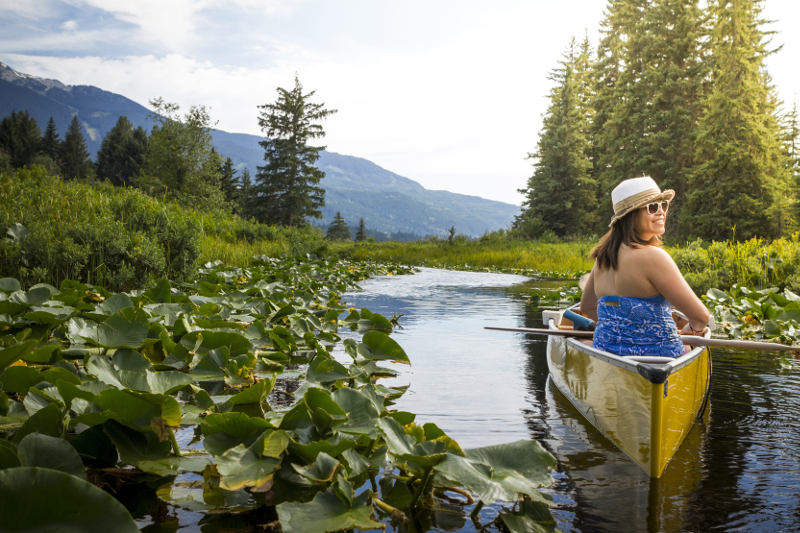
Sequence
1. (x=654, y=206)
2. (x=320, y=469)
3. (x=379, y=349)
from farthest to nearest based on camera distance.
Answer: (x=379, y=349) < (x=654, y=206) < (x=320, y=469)

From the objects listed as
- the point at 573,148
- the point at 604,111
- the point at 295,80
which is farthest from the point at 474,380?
the point at 295,80

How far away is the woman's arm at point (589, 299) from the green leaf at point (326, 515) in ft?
8.94

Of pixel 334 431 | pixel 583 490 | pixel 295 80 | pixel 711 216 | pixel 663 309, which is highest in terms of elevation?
pixel 295 80

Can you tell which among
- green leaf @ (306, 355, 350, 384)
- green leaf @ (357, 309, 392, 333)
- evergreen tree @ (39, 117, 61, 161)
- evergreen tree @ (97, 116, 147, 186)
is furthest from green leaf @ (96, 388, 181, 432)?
evergreen tree @ (39, 117, 61, 161)

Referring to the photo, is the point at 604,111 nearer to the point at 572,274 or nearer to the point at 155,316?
the point at 572,274

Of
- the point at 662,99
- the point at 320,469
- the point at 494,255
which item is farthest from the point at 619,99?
the point at 320,469

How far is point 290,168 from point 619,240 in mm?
42386

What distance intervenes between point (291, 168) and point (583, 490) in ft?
141

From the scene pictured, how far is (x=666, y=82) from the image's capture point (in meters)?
29.4

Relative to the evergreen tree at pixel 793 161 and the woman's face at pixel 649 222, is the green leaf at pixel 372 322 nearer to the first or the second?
the woman's face at pixel 649 222

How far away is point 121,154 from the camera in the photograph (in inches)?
2790

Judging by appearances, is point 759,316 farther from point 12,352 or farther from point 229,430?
point 12,352

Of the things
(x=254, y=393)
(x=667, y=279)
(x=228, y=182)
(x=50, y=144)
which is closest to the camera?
(x=254, y=393)

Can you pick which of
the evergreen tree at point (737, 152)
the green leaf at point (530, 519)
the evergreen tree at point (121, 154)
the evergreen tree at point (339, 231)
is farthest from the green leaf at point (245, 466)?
the evergreen tree at point (121, 154)
